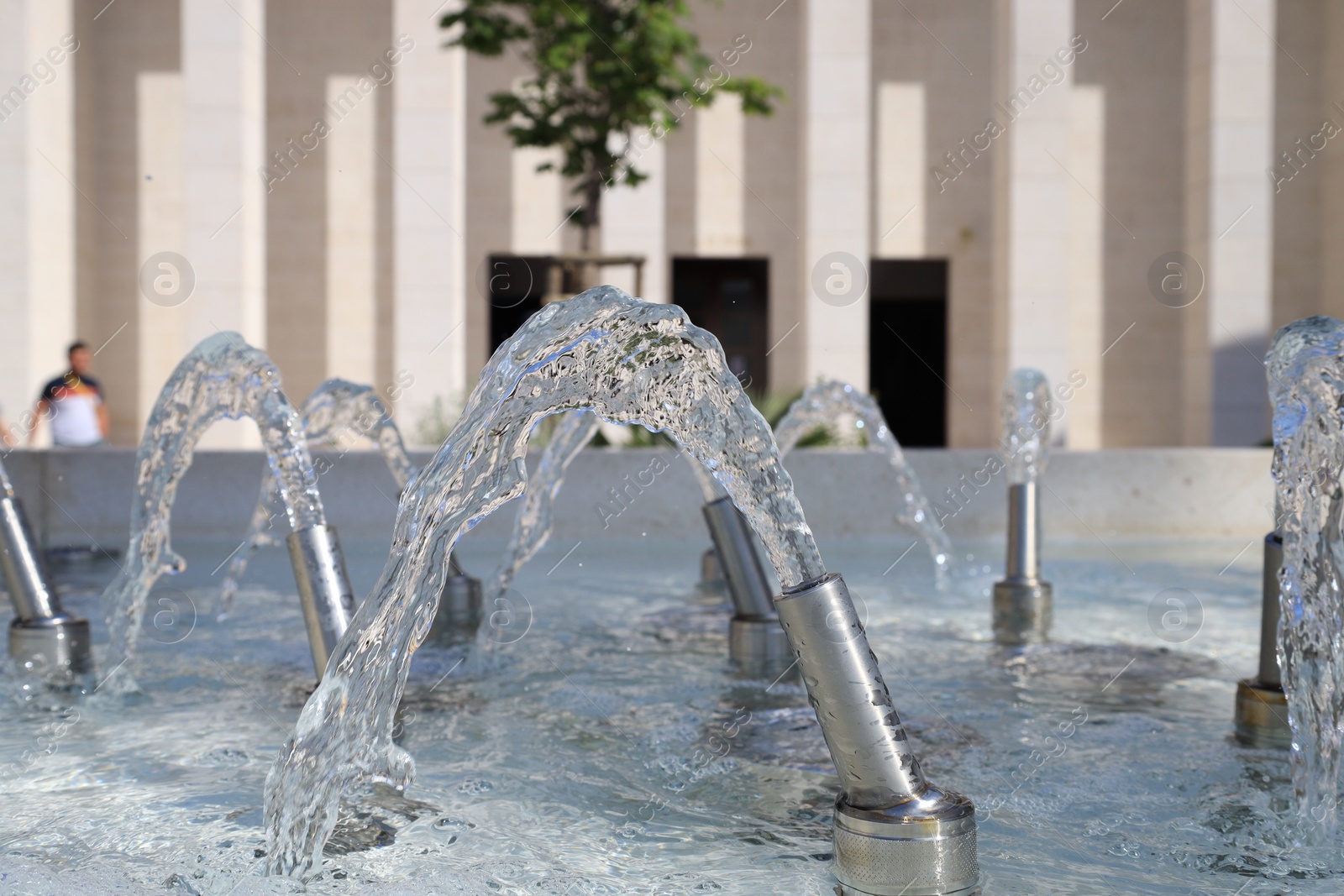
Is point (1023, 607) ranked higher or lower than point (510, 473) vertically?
lower

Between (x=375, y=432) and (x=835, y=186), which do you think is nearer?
(x=375, y=432)

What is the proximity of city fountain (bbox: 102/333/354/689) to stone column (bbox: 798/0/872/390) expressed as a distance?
14.1m

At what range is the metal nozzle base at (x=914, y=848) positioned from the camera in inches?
92.8

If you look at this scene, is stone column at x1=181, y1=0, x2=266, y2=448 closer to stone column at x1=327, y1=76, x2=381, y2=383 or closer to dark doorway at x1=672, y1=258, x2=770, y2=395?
stone column at x1=327, y1=76, x2=381, y2=383

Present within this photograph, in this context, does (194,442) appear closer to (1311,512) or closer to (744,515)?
(744,515)

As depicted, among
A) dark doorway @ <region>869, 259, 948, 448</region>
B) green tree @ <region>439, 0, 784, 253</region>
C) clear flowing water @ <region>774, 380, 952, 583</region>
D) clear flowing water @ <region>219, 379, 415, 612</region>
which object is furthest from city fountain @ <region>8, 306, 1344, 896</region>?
dark doorway @ <region>869, 259, 948, 448</region>

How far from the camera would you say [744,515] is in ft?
9.07

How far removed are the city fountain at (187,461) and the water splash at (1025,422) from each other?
3717 mm

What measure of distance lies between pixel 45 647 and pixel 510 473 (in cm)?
278

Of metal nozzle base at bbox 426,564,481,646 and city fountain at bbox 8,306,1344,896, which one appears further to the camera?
metal nozzle base at bbox 426,564,481,646

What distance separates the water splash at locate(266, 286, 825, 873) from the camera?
2662mm

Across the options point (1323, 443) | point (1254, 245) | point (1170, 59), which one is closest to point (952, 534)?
point (1323, 443)

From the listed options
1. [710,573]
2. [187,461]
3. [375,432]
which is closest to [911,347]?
[710,573]

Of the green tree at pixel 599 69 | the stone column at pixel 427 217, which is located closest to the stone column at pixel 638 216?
the stone column at pixel 427 217
